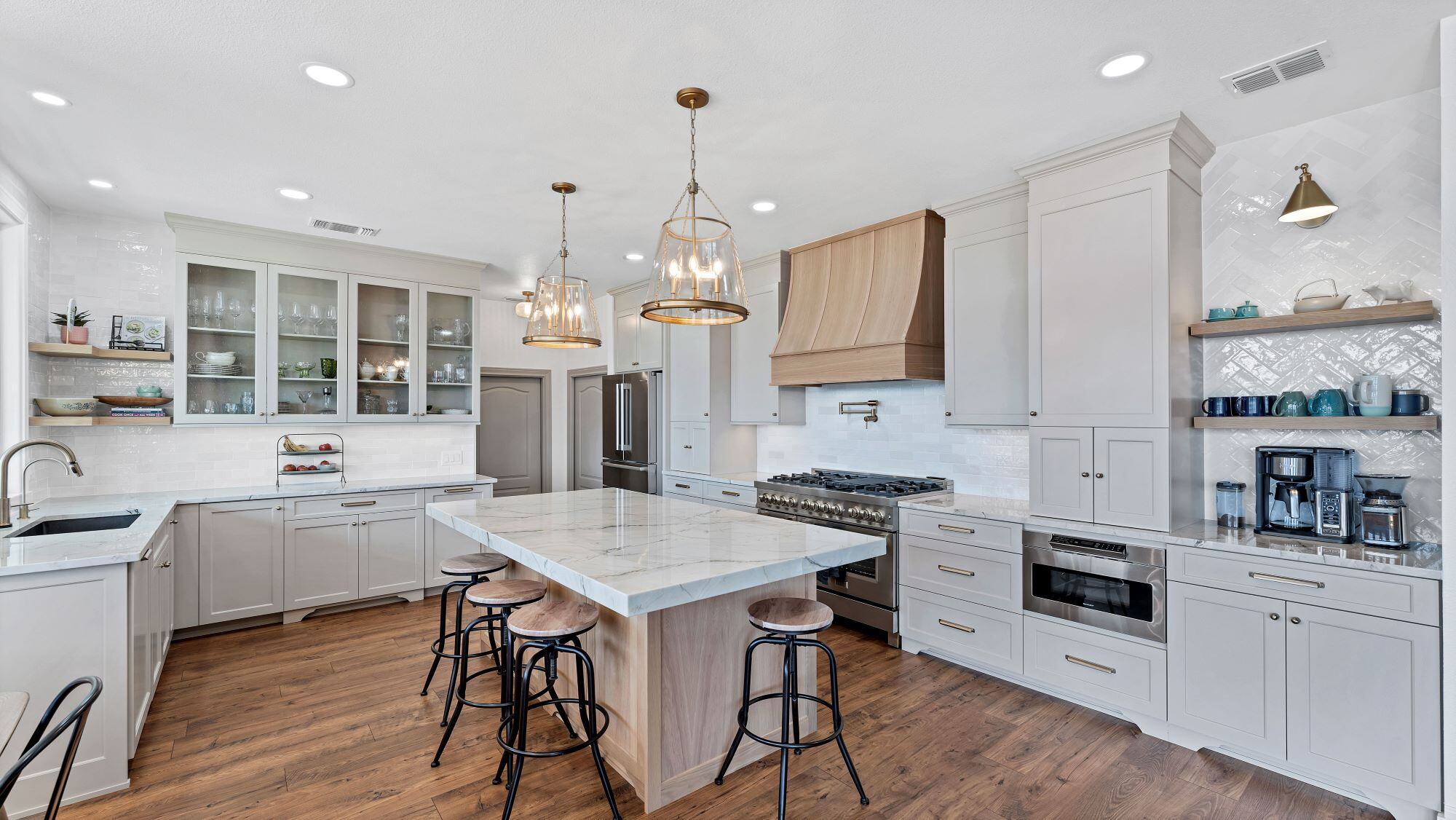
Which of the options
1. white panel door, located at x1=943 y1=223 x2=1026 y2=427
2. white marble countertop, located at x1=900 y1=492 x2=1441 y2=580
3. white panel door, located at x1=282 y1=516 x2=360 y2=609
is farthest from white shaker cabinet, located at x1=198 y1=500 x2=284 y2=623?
white panel door, located at x1=943 y1=223 x2=1026 y2=427

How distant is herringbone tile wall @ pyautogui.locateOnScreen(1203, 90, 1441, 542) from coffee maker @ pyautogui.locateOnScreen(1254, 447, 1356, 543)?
0.51ft

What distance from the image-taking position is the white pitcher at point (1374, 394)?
2619 mm

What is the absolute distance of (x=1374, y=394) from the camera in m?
2.63

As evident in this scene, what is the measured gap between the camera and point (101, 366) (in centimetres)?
425

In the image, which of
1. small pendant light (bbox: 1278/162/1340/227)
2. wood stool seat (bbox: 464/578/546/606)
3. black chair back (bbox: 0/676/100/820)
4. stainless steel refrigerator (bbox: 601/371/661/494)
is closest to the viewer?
black chair back (bbox: 0/676/100/820)

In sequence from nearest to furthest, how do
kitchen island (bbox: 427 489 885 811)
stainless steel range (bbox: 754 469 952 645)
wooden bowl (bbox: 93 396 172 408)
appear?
kitchen island (bbox: 427 489 885 811)
stainless steel range (bbox: 754 469 952 645)
wooden bowl (bbox: 93 396 172 408)

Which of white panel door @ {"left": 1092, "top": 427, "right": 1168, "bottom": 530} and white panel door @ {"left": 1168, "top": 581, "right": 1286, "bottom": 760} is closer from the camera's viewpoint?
white panel door @ {"left": 1168, "top": 581, "right": 1286, "bottom": 760}

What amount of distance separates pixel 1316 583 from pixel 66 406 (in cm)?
628

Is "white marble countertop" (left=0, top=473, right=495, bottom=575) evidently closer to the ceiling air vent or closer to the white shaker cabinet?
the white shaker cabinet

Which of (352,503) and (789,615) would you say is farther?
(352,503)

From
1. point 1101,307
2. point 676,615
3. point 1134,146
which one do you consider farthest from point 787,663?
point 1134,146

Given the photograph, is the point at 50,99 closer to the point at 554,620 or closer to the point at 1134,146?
the point at 554,620

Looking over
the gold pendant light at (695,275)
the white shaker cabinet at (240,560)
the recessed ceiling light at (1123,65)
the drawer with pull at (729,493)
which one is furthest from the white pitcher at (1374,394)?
the white shaker cabinet at (240,560)

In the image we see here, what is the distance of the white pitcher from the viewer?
2.62 m
